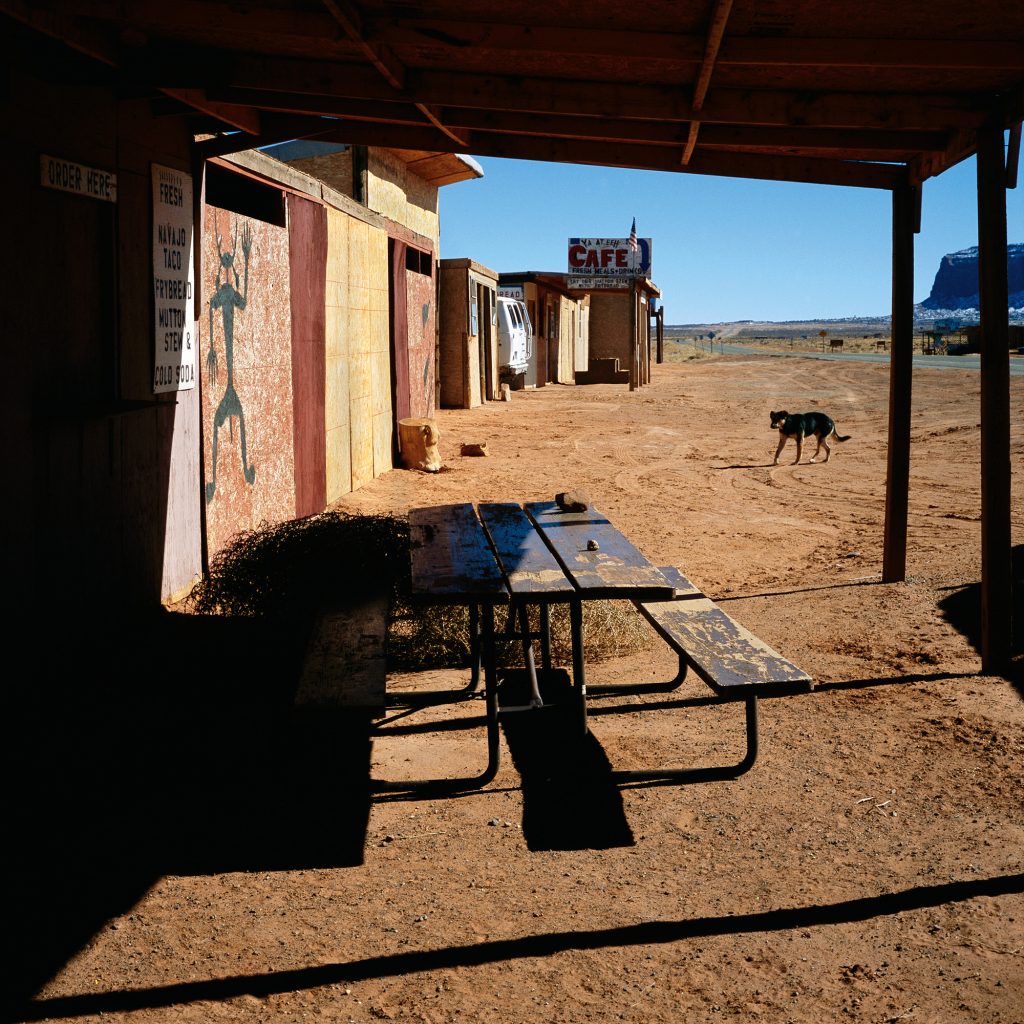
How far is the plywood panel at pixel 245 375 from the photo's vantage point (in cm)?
789

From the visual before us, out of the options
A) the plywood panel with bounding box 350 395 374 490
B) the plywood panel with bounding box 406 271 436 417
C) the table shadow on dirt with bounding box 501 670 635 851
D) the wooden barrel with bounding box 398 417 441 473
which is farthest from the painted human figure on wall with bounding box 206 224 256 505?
the plywood panel with bounding box 406 271 436 417

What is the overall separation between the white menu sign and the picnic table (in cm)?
216

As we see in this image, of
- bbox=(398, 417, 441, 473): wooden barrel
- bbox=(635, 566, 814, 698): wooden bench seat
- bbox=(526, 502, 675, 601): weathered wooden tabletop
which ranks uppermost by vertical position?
bbox=(398, 417, 441, 473): wooden barrel

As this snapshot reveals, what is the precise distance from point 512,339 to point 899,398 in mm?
23100

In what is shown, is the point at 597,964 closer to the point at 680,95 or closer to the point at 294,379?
the point at 680,95

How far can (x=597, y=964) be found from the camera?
10.5 ft

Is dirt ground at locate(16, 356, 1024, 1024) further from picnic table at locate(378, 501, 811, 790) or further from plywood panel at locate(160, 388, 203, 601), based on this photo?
plywood panel at locate(160, 388, 203, 601)

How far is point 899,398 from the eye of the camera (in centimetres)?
754

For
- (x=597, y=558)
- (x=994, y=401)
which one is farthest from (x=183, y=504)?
(x=994, y=401)

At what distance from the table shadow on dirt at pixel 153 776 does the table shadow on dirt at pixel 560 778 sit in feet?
2.11

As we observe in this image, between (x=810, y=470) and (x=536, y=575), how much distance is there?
35.4ft

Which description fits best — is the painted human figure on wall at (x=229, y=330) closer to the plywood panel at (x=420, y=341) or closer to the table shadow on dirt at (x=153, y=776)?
the table shadow on dirt at (x=153, y=776)

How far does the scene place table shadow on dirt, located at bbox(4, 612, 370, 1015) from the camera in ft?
11.9

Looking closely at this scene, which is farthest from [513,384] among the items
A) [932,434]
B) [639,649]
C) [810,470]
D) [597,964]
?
[597,964]
